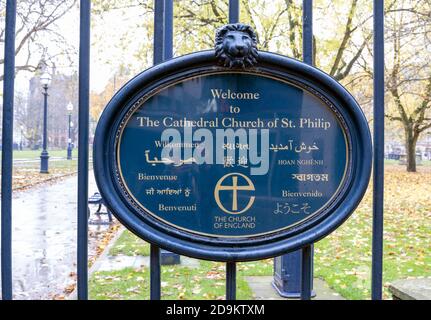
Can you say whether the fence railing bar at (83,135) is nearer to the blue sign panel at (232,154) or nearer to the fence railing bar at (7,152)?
the blue sign panel at (232,154)

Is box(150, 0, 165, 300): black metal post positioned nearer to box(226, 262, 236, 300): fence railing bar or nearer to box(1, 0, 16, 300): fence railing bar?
box(226, 262, 236, 300): fence railing bar

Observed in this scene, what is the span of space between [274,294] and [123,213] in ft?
12.0

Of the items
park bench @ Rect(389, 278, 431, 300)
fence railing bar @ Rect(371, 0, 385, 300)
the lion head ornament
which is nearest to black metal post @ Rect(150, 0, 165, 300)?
the lion head ornament

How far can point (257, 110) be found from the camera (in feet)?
5.87

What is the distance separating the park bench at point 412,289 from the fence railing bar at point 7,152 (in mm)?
2151

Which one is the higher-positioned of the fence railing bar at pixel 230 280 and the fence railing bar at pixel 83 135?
the fence railing bar at pixel 83 135

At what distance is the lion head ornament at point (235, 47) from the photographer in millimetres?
1700

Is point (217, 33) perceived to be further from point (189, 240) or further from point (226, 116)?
point (189, 240)

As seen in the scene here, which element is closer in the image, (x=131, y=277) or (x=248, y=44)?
→ (x=248, y=44)

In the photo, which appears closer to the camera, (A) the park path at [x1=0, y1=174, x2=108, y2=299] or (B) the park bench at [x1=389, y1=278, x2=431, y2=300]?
(B) the park bench at [x1=389, y1=278, x2=431, y2=300]

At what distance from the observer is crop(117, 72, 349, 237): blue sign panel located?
1.75 m

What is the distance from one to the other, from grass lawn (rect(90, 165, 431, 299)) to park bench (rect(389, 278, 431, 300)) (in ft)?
7.08

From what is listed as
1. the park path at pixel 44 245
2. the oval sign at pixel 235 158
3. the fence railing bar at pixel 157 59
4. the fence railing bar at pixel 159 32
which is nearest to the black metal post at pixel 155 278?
the fence railing bar at pixel 157 59
